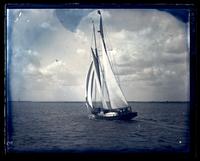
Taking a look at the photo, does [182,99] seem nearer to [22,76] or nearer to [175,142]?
[175,142]

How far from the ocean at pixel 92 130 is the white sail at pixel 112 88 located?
0.19ft

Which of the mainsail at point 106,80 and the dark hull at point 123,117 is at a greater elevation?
the mainsail at point 106,80

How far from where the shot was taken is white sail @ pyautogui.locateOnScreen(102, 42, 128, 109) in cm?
168

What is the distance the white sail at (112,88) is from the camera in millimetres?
1684

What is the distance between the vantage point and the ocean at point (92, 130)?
1.63 metres

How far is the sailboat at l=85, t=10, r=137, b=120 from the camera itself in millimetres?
1680

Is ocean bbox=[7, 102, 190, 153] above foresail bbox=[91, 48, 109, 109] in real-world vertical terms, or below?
below

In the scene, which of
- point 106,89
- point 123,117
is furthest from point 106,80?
point 123,117

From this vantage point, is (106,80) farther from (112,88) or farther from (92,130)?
(92,130)

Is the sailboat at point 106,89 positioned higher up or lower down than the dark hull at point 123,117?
higher up

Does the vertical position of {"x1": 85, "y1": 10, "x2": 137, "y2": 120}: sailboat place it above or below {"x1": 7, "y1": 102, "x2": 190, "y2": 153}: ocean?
above

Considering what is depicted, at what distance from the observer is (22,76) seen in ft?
5.50

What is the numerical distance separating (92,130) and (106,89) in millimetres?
217
